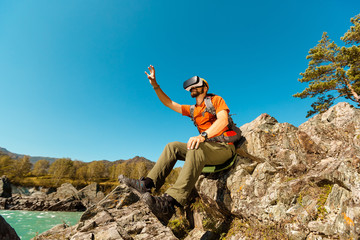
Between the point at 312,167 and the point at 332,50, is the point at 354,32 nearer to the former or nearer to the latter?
the point at 332,50

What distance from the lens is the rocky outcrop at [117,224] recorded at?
14.1 feet

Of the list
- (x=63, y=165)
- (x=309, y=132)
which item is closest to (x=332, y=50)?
(x=309, y=132)

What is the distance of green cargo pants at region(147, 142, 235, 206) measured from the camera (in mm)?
3305

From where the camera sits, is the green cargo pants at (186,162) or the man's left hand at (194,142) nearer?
the green cargo pants at (186,162)

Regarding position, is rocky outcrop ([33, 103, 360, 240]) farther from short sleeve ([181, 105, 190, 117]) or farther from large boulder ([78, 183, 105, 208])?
large boulder ([78, 183, 105, 208])

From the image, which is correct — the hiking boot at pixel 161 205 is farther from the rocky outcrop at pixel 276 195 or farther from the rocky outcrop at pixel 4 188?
the rocky outcrop at pixel 4 188

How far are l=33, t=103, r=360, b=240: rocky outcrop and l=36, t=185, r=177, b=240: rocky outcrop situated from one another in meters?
0.03

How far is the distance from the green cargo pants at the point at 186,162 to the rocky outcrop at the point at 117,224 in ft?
6.26

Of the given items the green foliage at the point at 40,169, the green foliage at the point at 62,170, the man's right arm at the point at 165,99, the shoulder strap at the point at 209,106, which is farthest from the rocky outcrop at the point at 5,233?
the green foliage at the point at 40,169

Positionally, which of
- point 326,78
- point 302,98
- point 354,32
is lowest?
point 302,98

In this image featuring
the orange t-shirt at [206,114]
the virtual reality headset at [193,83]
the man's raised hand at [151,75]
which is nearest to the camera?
the orange t-shirt at [206,114]

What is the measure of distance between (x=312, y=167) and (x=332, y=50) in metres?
23.0

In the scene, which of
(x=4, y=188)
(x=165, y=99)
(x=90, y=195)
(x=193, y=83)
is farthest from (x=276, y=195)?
(x=4, y=188)

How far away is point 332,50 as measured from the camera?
19.5m
